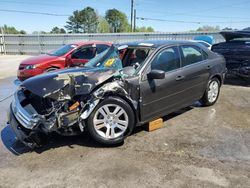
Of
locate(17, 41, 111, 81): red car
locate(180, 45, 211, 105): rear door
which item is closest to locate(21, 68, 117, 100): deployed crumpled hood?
locate(180, 45, 211, 105): rear door

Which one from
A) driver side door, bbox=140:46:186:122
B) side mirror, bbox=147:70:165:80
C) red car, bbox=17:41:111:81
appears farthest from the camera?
red car, bbox=17:41:111:81

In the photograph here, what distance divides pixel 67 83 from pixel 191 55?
9.19ft

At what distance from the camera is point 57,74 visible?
4.28 metres

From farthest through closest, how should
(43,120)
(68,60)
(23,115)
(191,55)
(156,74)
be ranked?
1. (68,60)
2. (191,55)
3. (156,74)
4. (23,115)
5. (43,120)

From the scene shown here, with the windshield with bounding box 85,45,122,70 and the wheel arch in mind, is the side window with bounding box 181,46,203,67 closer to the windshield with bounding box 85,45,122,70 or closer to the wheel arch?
the windshield with bounding box 85,45,122,70

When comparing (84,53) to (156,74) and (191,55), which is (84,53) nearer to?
(191,55)

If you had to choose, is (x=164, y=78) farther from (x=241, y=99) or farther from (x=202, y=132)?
(x=241, y=99)

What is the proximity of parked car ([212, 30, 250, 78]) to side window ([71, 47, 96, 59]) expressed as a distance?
454 cm

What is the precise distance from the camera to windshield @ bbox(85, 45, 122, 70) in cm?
471

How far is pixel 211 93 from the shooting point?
6.20 meters

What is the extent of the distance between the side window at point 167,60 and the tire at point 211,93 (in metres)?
1.34

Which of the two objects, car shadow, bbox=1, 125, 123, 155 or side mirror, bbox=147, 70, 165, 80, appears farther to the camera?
side mirror, bbox=147, 70, 165, 80

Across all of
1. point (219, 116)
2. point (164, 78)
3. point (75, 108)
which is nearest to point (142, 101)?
point (164, 78)

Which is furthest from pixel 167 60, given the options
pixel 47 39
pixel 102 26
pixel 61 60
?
pixel 102 26
